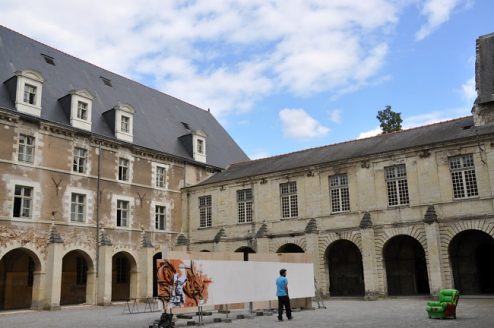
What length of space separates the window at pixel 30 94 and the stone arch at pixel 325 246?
51.3 ft

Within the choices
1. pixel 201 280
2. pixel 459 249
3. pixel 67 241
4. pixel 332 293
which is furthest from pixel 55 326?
pixel 459 249

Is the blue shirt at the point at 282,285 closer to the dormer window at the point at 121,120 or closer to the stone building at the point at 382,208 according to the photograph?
the stone building at the point at 382,208

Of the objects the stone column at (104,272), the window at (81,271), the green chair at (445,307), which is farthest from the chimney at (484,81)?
the window at (81,271)

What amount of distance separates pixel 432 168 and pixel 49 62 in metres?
21.5

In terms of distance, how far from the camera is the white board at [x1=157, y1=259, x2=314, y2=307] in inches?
516

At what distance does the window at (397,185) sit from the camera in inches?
912

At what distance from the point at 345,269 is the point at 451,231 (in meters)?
7.05

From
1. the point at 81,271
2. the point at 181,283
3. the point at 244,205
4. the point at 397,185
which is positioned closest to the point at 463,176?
the point at 397,185

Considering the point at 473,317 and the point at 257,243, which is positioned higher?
the point at 257,243

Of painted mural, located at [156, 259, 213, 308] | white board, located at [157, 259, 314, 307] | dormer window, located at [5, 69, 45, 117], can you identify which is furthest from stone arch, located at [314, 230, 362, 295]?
dormer window, located at [5, 69, 45, 117]

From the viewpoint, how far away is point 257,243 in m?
26.9

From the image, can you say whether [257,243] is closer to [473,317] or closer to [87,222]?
[87,222]

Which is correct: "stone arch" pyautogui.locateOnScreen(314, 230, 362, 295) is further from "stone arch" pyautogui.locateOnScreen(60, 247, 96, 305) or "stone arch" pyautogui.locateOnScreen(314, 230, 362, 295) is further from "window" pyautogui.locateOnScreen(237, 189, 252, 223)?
"stone arch" pyautogui.locateOnScreen(60, 247, 96, 305)

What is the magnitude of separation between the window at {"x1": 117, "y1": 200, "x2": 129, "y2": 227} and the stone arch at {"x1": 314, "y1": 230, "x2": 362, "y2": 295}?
10.6m
